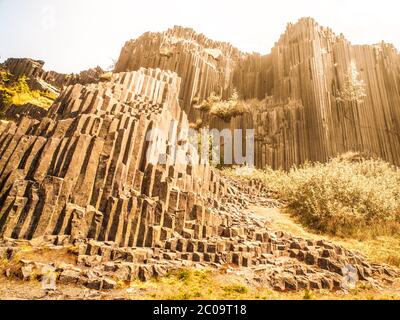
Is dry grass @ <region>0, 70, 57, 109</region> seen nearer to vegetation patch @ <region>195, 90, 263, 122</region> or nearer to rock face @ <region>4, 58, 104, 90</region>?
rock face @ <region>4, 58, 104, 90</region>

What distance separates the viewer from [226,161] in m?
23.1

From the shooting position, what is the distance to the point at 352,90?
942 inches

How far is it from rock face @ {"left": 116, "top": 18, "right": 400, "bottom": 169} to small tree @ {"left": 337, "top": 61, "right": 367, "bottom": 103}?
0.77ft

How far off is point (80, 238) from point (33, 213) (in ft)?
4.55

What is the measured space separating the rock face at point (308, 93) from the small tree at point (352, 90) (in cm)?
24

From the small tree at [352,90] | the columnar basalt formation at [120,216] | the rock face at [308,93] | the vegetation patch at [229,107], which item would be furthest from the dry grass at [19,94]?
the small tree at [352,90]

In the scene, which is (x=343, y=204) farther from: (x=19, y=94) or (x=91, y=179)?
(x=19, y=94)

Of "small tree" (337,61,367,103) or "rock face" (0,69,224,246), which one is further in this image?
"small tree" (337,61,367,103)

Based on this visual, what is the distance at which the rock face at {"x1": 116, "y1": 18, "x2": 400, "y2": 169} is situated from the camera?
22.8 m

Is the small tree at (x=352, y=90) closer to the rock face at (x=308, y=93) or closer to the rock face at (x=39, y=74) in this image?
the rock face at (x=308, y=93)

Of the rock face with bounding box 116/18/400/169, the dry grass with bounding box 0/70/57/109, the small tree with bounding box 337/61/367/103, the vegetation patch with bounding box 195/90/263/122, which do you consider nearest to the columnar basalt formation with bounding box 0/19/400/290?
the rock face with bounding box 116/18/400/169

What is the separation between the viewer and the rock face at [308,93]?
22766mm

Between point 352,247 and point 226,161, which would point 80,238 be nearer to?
point 352,247

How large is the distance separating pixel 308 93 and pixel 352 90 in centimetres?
356
